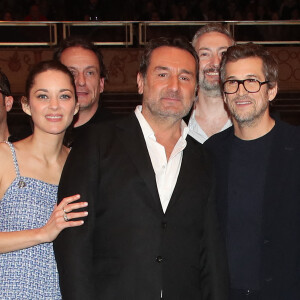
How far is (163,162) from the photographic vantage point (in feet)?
8.29

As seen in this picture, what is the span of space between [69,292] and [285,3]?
9.22 metres

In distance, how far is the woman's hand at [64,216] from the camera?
2.26 metres

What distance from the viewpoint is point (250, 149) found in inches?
109

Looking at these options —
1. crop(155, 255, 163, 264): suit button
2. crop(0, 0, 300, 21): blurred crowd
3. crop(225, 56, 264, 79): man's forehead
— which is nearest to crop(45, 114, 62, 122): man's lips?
crop(155, 255, 163, 264): suit button

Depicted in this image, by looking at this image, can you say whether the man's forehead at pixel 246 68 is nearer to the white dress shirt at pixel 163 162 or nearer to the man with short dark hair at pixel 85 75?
Answer: the white dress shirt at pixel 163 162

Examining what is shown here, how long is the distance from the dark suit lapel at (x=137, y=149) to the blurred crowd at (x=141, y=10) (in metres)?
7.72

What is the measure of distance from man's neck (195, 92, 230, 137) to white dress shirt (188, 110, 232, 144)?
0.06ft

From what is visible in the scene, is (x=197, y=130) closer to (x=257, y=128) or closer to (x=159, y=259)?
(x=257, y=128)

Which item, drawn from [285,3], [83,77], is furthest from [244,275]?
[285,3]

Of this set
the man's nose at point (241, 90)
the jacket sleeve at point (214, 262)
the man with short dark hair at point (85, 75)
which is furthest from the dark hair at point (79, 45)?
the jacket sleeve at point (214, 262)

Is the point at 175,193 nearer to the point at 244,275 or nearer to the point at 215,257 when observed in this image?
the point at 215,257

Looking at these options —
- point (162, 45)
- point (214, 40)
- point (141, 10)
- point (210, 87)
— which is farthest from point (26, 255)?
point (141, 10)

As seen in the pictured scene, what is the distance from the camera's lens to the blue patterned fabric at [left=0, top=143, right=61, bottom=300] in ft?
7.94

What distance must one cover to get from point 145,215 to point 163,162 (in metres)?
0.27
